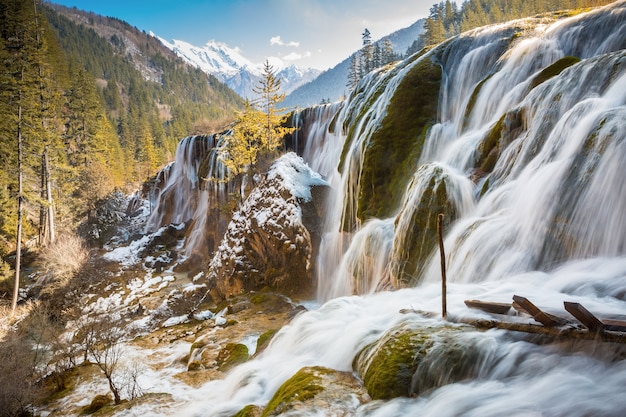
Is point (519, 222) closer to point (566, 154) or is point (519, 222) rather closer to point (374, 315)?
point (566, 154)

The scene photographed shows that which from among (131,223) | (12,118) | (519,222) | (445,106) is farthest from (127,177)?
(519,222)

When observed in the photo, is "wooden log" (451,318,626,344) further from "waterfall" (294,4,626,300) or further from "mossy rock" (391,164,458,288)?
"mossy rock" (391,164,458,288)

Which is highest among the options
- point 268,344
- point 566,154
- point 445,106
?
point 445,106

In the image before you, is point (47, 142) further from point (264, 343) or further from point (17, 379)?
point (264, 343)

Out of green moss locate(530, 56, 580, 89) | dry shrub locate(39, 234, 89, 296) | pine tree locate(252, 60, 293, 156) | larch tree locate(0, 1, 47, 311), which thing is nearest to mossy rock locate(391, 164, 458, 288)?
green moss locate(530, 56, 580, 89)

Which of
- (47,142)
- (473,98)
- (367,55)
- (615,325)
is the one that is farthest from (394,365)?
(367,55)

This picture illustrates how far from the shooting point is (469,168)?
354 inches

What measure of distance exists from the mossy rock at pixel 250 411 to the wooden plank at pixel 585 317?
4.01 m

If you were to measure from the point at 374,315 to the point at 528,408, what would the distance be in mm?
3297

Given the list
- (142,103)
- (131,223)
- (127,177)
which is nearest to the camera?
(131,223)

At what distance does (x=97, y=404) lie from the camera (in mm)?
7551

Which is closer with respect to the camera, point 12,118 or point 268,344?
point 268,344

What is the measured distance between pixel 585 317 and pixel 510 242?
295 centimetres

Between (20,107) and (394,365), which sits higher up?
(20,107)
